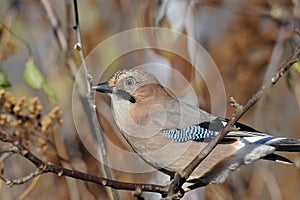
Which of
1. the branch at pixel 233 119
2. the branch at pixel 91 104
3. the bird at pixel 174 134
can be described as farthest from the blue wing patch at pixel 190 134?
the branch at pixel 233 119

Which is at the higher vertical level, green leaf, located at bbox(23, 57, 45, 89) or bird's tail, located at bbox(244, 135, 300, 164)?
bird's tail, located at bbox(244, 135, 300, 164)

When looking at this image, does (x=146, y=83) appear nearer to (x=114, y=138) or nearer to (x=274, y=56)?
(x=114, y=138)

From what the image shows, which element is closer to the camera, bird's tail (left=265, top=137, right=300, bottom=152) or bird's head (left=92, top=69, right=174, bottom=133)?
bird's tail (left=265, top=137, right=300, bottom=152)

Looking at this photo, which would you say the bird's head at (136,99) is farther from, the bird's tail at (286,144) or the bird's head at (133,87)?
the bird's tail at (286,144)

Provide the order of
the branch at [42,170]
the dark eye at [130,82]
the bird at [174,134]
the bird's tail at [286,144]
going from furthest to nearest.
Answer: the dark eye at [130,82] → the bird at [174,134] → the bird's tail at [286,144] → the branch at [42,170]

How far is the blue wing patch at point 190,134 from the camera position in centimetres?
373

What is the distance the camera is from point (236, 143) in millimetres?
3920

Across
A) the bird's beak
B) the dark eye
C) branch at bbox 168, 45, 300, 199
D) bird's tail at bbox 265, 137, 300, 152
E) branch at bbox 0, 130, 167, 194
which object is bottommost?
branch at bbox 0, 130, 167, 194

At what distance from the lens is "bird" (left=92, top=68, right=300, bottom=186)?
3.70 meters

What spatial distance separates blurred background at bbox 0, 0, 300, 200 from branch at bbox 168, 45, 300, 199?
112 cm

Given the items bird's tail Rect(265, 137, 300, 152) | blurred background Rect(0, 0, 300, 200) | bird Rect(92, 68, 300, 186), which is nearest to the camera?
bird's tail Rect(265, 137, 300, 152)

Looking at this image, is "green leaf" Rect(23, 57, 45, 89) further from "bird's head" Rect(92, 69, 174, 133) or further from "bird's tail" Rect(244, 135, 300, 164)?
"bird's tail" Rect(244, 135, 300, 164)

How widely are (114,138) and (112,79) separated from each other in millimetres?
939

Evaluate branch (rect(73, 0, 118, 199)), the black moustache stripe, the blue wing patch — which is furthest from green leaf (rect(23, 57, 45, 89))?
the blue wing patch
